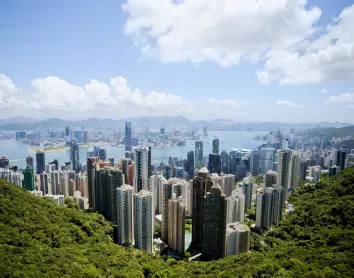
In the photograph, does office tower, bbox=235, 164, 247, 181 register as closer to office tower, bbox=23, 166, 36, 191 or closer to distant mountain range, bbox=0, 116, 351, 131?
office tower, bbox=23, 166, 36, 191

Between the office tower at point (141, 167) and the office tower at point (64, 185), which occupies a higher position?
the office tower at point (141, 167)

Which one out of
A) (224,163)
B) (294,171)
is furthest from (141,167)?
(224,163)

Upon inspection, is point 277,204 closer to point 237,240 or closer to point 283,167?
point 237,240

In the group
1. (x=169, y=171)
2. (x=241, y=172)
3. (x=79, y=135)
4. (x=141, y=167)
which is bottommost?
(x=241, y=172)

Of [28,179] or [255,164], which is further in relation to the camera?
[255,164]

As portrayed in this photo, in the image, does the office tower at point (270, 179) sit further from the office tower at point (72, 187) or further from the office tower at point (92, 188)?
the office tower at point (72, 187)

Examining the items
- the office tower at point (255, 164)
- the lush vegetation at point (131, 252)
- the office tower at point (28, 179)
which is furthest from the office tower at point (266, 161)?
the office tower at point (28, 179)

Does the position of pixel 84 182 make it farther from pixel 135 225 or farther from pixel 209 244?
pixel 209 244
